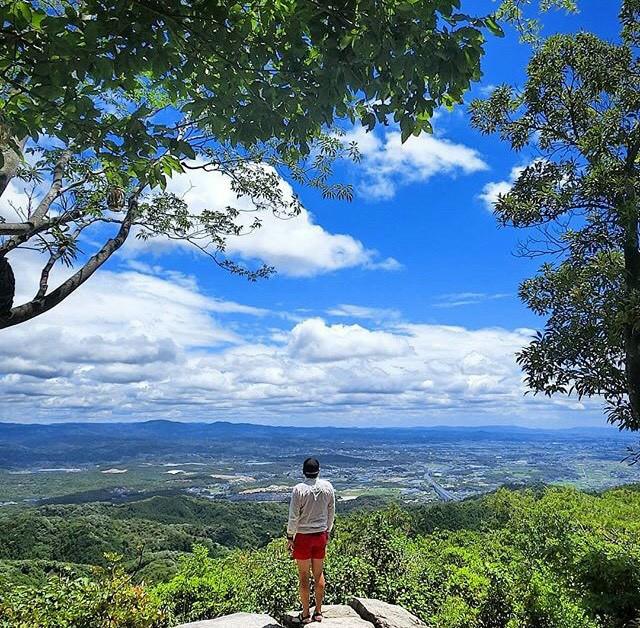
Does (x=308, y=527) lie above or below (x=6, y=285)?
below

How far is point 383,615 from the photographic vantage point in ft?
19.4

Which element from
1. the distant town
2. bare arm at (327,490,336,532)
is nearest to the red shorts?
bare arm at (327,490,336,532)

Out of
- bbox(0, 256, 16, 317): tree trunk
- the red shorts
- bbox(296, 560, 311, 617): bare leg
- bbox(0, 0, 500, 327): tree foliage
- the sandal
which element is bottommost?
the sandal

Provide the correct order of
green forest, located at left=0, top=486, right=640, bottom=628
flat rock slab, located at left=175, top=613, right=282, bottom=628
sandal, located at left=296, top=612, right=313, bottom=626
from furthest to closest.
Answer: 1. sandal, located at left=296, top=612, right=313, bottom=626
2. green forest, located at left=0, top=486, right=640, bottom=628
3. flat rock slab, located at left=175, top=613, right=282, bottom=628

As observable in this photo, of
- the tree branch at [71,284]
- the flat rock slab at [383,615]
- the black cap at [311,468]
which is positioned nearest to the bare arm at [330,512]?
the black cap at [311,468]

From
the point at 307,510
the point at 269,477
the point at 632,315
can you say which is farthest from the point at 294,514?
the point at 269,477

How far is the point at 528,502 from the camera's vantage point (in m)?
27.5

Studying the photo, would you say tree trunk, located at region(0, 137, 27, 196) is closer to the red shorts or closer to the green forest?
the green forest

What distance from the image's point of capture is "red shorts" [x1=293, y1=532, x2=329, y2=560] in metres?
5.63

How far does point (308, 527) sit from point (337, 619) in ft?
3.78

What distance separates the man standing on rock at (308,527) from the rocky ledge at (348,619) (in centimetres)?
28

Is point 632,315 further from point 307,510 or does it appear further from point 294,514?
point 294,514

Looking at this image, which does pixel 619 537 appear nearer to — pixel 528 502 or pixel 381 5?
pixel 381 5

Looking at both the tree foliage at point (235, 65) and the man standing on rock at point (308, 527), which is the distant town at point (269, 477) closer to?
the man standing on rock at point (308, 527)
